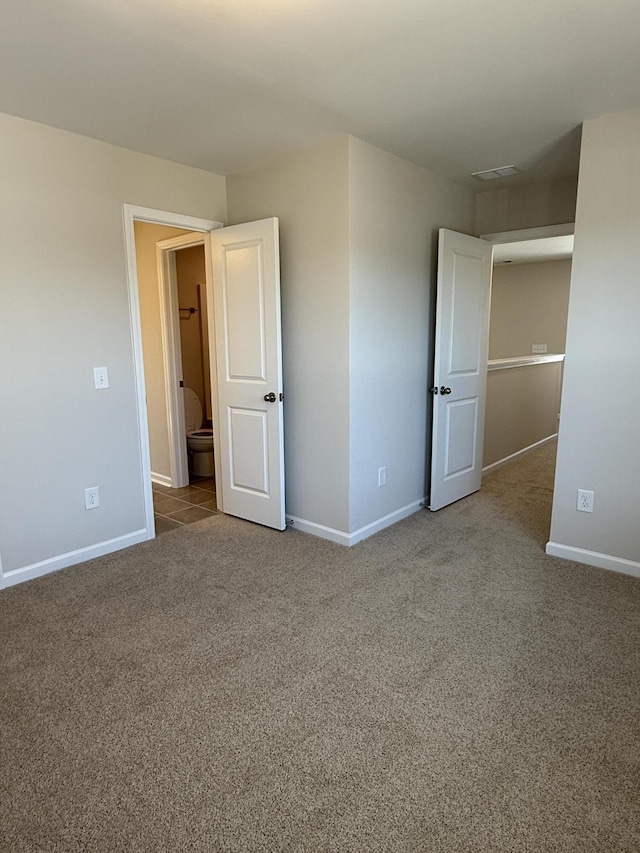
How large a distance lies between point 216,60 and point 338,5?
1.95 ft

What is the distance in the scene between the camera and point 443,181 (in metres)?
3.80

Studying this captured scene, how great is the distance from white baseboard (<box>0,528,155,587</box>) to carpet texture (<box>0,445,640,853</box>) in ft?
0.26

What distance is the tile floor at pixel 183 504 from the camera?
3848 millimetres

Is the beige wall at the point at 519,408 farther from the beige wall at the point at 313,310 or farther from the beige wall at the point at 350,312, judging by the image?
the beige wall at the point at 313,310

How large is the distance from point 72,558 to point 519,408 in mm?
4383

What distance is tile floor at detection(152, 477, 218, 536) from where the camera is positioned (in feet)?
12.6

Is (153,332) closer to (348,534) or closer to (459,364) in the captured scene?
(348,534)

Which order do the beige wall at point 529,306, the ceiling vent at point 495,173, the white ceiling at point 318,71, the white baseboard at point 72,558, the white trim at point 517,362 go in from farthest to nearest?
the beige wall at point 529,306, the white trim at point 517,362, the ceiling vent at point 495,173, the white baseboard at point 72,558, the white ceiling at point 318,71

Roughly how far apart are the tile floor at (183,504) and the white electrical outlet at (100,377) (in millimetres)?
1101

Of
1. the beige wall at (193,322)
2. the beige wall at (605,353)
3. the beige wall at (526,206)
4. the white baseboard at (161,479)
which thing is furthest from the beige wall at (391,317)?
the beige wall at (193,322)

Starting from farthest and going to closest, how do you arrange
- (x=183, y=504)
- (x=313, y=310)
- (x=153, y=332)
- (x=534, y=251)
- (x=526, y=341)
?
→ (x=526, y=341)
(x=534, y=251)
(x=153, y=332)
(x=183, y=504)
(x=313, y=310)

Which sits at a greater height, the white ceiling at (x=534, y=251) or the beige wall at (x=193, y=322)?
the white ceiling at (x=534, y=251)

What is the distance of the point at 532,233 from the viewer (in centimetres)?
395

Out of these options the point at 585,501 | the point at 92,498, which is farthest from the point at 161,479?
the point at 585,501
